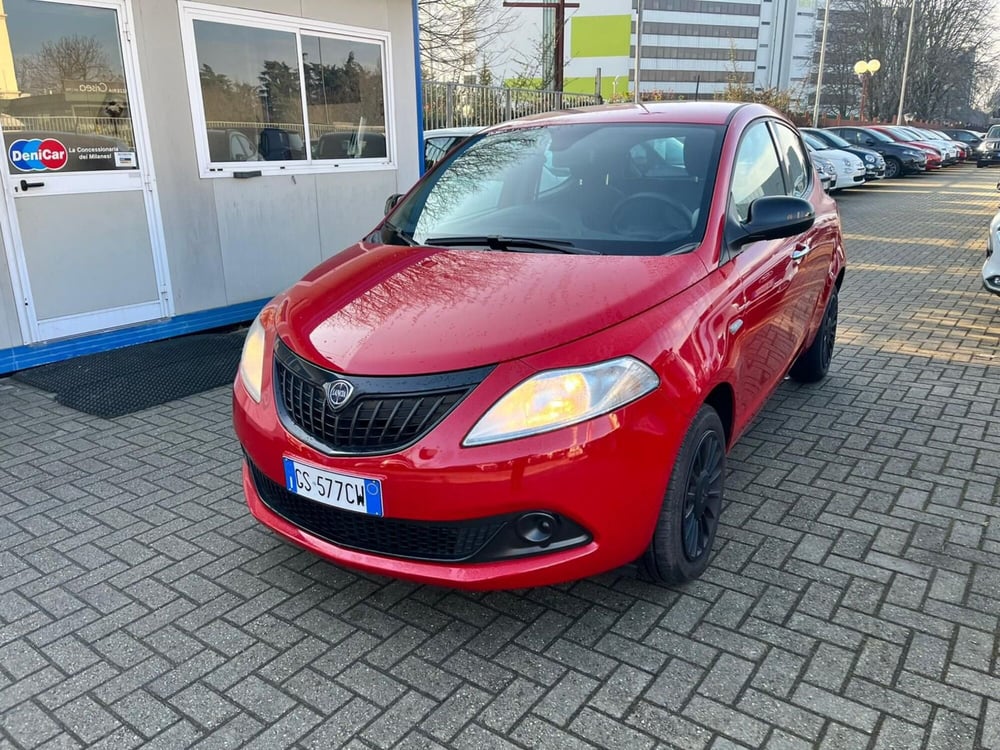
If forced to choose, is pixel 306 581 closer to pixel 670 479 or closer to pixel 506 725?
pixel 506 725

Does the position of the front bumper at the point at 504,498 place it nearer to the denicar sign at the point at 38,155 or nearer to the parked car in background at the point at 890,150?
the denicar sign at the point at 38,155

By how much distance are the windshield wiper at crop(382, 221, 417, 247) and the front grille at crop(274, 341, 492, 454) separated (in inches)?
43.0

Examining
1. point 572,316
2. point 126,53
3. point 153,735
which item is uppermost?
point 126,53

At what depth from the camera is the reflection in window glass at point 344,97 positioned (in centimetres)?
718

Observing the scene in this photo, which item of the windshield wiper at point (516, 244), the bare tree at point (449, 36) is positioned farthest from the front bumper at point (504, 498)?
the bare tree at point (449, 36)

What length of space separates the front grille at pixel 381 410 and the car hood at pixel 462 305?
0.04 m

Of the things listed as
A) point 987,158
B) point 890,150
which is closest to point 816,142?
point 890,150

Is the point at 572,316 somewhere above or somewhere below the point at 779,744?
above

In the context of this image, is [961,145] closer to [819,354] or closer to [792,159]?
[819,354]

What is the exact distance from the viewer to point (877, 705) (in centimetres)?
231

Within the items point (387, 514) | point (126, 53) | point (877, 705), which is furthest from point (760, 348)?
point (126, 53)

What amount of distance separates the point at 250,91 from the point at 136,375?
275 centimetres

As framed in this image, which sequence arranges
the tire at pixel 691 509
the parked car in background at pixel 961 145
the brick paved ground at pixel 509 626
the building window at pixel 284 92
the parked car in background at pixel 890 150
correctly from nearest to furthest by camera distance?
the brick paved ground at pixel 509 626
the tire at pixel 691 509
the building window at pixel 284 92
the parked car in background at pixel 890 150
the parked car in background at pixel 961 145

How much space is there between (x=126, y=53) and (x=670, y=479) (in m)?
5.29
